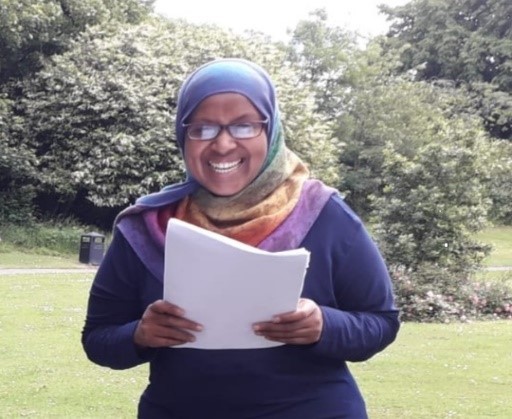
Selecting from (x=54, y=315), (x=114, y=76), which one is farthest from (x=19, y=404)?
(x=114, y=76)

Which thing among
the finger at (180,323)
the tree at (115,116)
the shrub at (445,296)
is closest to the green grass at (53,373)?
the shrub at (445,296)

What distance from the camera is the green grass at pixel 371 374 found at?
21.5ft

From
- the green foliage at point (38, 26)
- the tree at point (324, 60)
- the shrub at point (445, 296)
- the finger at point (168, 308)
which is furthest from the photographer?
the tree at point (324, 60)

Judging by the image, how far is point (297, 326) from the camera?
1887mm

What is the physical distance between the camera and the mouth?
2.01 m

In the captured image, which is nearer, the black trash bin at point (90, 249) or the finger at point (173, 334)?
the finger at point (173, 334)

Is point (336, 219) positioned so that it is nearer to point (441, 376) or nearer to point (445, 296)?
point (441, 376)

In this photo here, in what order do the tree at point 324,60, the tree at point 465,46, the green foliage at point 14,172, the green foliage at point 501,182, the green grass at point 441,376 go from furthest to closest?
the tree at point 465,46 → the tree at point 324,60 → the green foliage at point 14,172 → the green foliage at point 501,182 → the green grass at point 441,376

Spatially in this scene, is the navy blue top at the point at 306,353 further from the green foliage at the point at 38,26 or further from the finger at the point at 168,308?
the green foliage at the point at 38,26

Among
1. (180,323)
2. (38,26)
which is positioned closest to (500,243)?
(38,26)

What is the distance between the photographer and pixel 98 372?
25.2ft

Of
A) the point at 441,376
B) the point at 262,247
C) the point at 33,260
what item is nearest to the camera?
the point at 262,247

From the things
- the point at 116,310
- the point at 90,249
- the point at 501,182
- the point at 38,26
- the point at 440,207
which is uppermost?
the point at 116,310

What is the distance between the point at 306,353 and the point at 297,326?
139 mm
